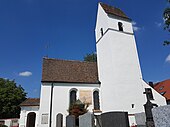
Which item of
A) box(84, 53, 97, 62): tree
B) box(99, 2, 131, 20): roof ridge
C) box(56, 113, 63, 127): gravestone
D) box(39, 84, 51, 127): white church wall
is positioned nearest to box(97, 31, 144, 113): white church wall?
box(99, 2, 131, 20): roof ridge

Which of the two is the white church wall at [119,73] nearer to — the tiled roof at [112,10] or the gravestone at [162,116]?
the tiled roof at [112,10]

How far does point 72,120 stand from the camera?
12047mm

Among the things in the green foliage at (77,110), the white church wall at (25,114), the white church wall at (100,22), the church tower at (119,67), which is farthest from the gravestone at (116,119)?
the white church wall at (100,22)

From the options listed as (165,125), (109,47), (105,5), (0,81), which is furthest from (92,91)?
(0,81)

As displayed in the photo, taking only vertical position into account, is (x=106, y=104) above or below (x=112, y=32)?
below

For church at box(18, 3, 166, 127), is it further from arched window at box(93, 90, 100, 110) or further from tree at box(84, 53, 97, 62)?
tree at box(84, 53, 97, 62)

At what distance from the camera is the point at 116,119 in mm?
5852

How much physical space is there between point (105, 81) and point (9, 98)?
87.0 ft

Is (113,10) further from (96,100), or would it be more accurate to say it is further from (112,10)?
(96,100)

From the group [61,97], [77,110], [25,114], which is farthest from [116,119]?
[25,114]

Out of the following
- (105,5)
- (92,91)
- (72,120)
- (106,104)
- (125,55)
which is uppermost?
(105,5)

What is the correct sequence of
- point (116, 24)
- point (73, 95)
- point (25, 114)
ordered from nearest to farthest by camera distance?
point (25, 114), point (73, 95), point (116, 24)

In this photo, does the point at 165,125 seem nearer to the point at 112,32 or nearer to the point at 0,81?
the point at 112,32

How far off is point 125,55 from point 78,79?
6.71m
